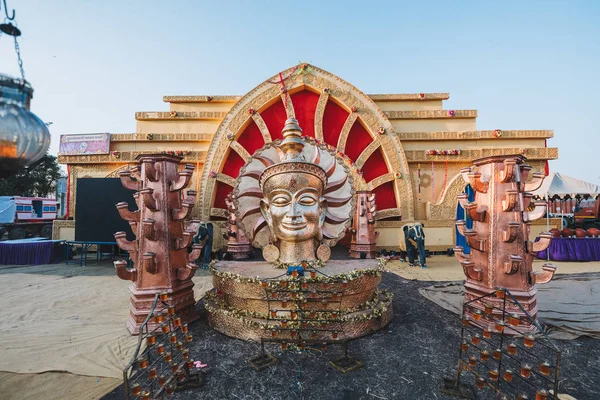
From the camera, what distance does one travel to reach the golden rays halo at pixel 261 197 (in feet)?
15.9

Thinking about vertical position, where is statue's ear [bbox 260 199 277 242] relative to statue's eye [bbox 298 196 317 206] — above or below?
below

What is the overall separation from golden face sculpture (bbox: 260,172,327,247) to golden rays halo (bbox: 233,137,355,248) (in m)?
0.74

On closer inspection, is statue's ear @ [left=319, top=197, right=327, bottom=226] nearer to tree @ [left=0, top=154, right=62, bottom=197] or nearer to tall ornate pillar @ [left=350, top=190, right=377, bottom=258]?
tall ornate pillar @ [left=350, top=190, right=377, bottom=258]

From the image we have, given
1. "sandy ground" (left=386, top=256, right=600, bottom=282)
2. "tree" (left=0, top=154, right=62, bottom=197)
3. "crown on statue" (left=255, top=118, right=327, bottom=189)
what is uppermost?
"tree" (left=0, top=154, right=62, bottom=197)

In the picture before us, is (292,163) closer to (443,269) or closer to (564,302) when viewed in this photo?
(564,302)

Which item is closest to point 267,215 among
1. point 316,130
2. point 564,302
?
point 564,302

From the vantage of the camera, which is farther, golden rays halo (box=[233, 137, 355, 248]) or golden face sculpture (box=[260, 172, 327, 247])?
golden rays halo (box=[233, 137, 355, 248])

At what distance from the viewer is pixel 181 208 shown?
399 centimetres

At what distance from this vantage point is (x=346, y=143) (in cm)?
1027

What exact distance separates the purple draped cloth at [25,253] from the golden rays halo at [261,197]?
27.8 ft

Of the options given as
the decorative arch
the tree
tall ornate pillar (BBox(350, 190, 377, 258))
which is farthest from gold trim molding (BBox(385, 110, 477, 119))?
the tree

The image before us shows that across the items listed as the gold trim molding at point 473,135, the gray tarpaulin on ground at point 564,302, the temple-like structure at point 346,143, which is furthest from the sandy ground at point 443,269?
the gold trim molding at point 473,135

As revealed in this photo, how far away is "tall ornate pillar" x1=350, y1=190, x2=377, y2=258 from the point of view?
845 centimetres

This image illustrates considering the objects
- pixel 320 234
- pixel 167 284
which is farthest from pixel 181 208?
pixel 320 234
